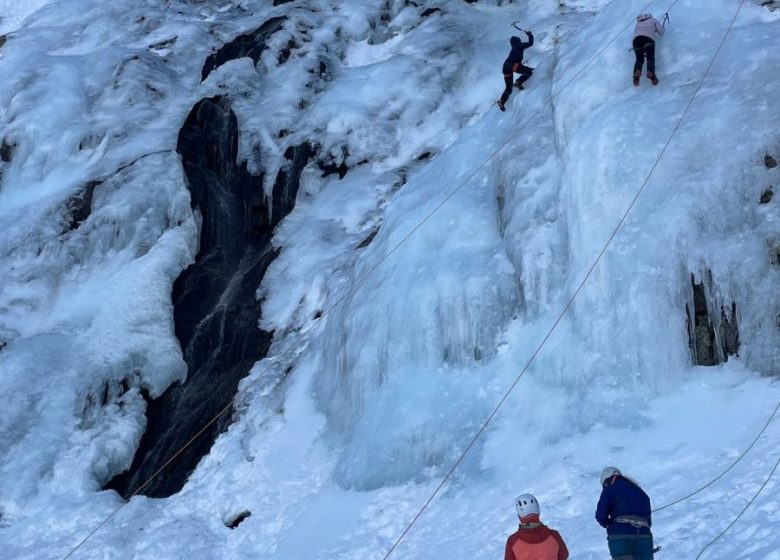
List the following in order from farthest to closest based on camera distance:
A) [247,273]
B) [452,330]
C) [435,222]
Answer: [247,273] < [435,222] < [452,330]

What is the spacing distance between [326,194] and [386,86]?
433 cm

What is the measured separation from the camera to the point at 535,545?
5289 mm

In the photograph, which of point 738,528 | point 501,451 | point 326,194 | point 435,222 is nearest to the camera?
point 738,528

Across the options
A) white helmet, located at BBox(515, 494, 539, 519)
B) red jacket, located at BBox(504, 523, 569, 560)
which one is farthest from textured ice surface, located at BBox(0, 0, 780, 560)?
white helmet, located at BBox(515, 494, 539, 519)

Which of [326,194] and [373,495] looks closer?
[373,495]

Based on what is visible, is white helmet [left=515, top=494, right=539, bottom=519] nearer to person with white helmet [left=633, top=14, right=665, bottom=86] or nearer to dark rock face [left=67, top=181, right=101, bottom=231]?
person with white helmet [left=633, top=14, right=665, bottom=86]

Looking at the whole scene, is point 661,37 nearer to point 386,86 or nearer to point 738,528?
point 738,528

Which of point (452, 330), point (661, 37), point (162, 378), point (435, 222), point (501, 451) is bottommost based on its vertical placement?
point (162, 378)

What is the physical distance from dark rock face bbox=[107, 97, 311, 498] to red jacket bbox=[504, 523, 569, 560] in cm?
937

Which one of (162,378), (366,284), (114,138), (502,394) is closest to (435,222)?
(366,284)

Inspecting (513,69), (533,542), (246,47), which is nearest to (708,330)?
(533,542)

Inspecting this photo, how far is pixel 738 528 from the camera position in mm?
6820

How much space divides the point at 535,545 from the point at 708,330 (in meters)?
5.09

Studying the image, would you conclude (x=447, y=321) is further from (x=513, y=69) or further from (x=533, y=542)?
(x=533, y=542)
